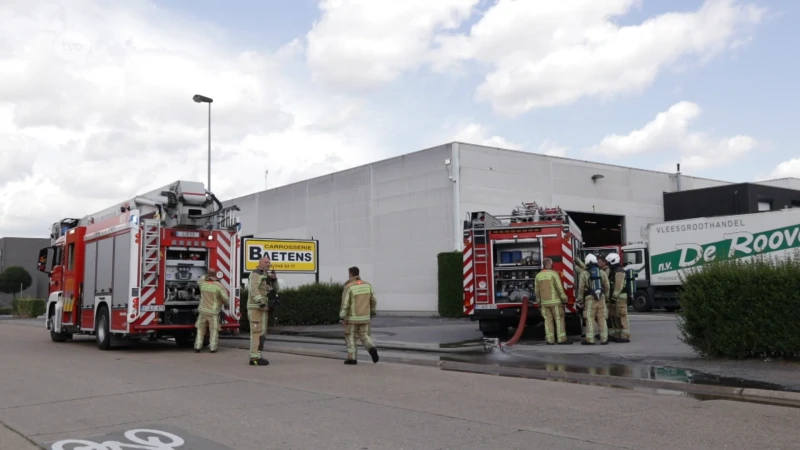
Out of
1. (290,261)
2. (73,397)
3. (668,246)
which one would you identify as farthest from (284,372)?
(668,246)

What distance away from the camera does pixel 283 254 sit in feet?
85.0

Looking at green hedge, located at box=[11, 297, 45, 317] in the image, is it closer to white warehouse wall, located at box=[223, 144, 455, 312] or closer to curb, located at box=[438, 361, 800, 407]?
white warehouse wall, located at box=[223, 144, 455, 312]

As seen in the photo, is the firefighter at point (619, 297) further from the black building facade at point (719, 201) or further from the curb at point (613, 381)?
the black building facade at point (719, 201)

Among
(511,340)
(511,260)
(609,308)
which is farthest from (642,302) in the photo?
(511,340)

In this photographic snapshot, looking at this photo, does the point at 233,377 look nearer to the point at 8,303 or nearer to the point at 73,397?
the point at 73,397

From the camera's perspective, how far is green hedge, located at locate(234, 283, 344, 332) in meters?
23.3

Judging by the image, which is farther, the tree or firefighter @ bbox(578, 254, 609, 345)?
the tree

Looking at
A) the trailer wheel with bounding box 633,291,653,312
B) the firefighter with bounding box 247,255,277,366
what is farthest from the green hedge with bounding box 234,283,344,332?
the trailer wheel with bounding box 633,291,653,312

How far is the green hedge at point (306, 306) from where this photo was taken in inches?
918

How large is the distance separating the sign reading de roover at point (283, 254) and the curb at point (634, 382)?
14588mm

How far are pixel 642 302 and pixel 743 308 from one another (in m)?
19.4

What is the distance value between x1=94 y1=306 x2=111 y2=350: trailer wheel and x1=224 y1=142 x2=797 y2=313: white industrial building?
1585cm

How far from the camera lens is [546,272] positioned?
14.5 m

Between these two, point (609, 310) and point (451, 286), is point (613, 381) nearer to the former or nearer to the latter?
point (609, 310)
